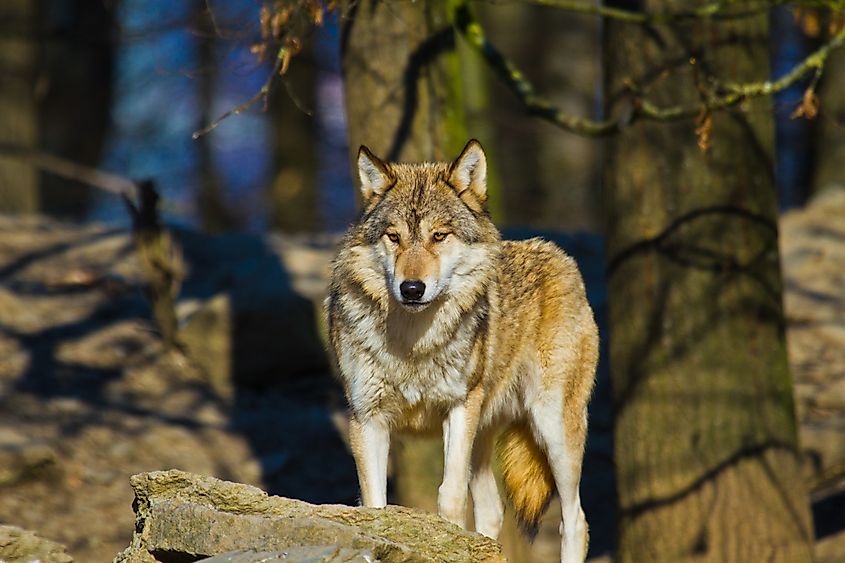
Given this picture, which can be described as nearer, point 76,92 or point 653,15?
point 653,15

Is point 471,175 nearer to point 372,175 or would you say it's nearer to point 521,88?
point 372,175

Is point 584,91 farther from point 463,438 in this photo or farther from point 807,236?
point 463,438

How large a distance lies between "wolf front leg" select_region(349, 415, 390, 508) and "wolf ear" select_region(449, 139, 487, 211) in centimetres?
116

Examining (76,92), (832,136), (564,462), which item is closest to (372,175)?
(564,462)

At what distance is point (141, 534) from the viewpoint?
4766 mm

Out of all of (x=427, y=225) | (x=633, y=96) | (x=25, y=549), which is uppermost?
(x=633, y=96)

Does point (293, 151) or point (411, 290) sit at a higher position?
point (293, 151)

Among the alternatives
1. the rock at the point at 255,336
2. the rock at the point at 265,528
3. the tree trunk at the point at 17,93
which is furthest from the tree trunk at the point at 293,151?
the rock at the point at 265,528

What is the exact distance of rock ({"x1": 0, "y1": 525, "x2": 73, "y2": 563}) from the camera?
5285mm

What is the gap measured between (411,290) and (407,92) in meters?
2.54

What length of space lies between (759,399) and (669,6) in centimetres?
243

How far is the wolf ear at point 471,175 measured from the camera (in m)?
5.61

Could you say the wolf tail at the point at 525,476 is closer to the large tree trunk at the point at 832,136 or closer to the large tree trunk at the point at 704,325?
the large tree trunk at the point at 704,325

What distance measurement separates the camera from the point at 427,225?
17.9 ft
